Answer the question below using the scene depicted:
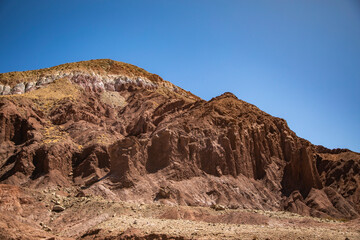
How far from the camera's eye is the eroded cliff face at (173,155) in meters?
48.8

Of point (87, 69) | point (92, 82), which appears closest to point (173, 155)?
point (92, 82)

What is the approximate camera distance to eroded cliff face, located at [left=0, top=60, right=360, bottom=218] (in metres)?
48.8

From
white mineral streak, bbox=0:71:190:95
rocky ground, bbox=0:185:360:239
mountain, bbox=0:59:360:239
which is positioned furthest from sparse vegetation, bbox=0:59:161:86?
rocky ground, bbox=0:185:360:239

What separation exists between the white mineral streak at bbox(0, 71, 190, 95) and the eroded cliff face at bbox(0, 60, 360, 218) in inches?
229

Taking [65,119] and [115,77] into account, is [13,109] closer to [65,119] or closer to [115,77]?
[65,119]

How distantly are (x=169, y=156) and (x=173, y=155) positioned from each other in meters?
0.62

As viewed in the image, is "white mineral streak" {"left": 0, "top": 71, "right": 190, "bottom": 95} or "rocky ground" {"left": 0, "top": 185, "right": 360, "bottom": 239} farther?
"white mineral streak" {"left": 0, "top": 71, "right": 190, "bottom": 95}

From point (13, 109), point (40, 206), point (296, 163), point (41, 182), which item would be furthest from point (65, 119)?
point (296, 163)

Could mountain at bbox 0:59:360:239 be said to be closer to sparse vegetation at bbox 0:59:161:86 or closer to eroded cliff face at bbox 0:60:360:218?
eroded cliff face at bbox 0:60:360:218

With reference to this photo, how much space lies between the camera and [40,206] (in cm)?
3719

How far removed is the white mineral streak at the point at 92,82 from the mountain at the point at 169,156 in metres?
3.74

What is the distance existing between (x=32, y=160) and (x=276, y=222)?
1263 inches

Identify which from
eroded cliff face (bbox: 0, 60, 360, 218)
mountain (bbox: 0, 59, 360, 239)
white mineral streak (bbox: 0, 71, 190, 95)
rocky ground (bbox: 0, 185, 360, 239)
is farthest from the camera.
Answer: white mineral streak (bbox: 0, 71, 190, 95)

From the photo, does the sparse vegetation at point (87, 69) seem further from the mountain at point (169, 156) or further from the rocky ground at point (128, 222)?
the rocky ground at point (128, 222)
